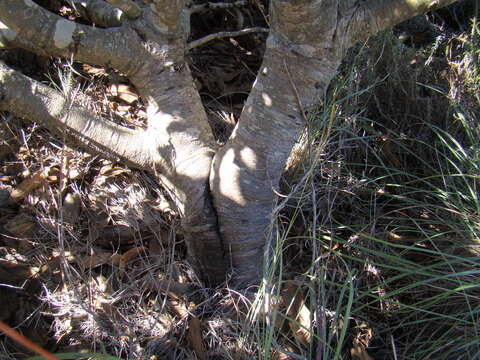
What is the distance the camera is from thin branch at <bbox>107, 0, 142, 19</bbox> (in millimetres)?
1480

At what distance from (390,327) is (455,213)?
0.56 meters

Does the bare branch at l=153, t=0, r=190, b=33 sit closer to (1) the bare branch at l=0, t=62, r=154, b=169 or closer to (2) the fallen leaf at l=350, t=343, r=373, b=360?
A: (1) the bare branch at l=0, t=62, r=154, b=169

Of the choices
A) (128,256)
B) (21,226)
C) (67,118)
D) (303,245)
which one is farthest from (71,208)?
(303,245)

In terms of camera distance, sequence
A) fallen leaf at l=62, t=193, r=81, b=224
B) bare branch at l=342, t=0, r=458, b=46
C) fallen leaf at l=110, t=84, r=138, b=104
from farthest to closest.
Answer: fallen leaf at l=110, t=84, r=138, b=104 < fallen leaf at l=62, t=193, r=81, b=224 < bare branch at l=342, t=0, r=458, b=46

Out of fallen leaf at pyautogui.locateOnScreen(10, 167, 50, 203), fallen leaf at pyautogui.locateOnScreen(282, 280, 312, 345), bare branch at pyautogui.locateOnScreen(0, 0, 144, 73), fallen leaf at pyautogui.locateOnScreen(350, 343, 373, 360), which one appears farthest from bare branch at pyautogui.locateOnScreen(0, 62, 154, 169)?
fallen leaf at pyautogui.locateOnScreen(350, 343, 373, 360)

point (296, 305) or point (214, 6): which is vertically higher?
point (214, 6)

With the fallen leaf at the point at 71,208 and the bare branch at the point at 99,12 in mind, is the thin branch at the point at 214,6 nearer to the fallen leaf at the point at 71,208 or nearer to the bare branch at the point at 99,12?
the bare branch at the point at 99,12

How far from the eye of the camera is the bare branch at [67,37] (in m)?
1.46

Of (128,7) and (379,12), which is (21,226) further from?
(379,12)

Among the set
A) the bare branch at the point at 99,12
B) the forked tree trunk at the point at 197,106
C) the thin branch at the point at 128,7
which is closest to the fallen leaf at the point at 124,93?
the bare branch at the point at 99,12

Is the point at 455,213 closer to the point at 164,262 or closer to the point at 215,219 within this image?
the point at 215,219

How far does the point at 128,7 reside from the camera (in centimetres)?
151

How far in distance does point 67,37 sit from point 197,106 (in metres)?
0.54

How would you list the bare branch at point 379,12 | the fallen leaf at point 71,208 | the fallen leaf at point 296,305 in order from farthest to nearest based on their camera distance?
the fallen leaf at point 71,208 < the fallen leaf at point 296,305 < the bare branch at point 379,12
